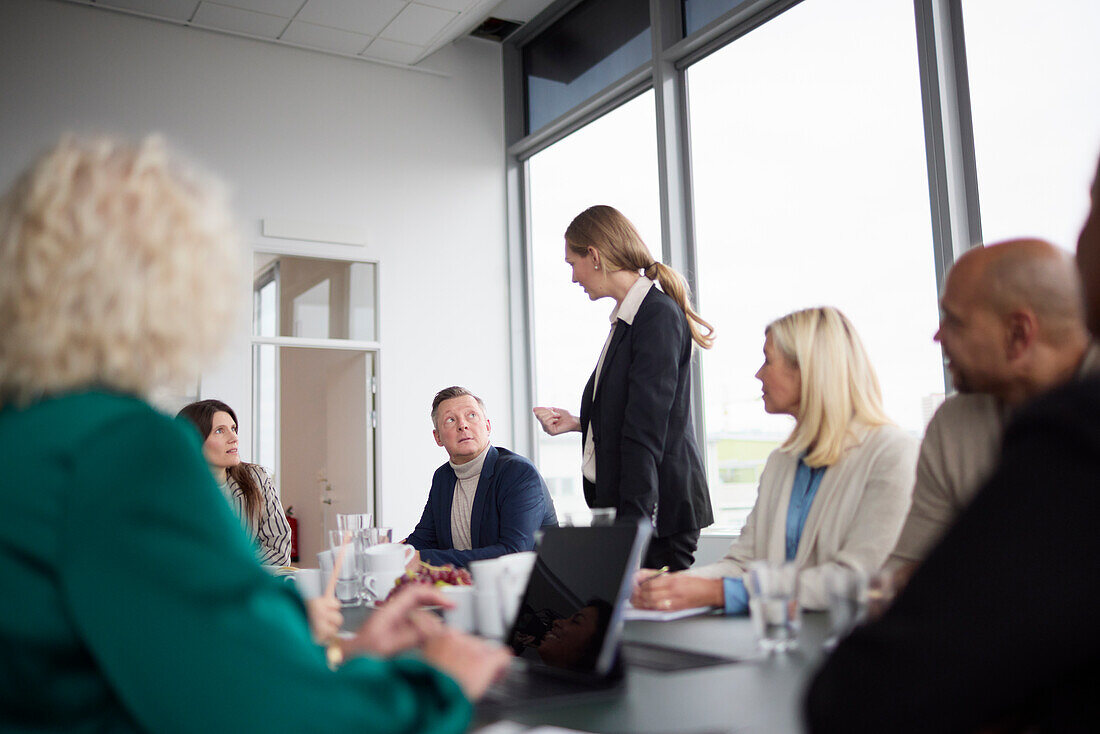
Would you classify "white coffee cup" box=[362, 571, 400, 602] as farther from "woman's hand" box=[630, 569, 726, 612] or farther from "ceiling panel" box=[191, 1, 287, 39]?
"ceiling panel" box=[191, 1, 287, 39]

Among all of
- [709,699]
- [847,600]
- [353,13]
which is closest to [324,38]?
[353,13]

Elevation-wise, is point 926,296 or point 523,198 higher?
point 523,198

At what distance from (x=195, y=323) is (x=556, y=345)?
17.4 feet

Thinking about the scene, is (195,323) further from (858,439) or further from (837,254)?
(837,254)

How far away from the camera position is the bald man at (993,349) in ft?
4.94

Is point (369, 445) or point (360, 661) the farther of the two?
point (369, 445)

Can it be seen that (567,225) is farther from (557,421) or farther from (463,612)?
(463,612)

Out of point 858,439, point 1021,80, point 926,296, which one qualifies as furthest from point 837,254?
point 858,439

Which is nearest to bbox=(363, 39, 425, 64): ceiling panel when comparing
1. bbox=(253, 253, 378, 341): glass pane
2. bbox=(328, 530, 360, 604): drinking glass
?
bbox=(253, 253, 378, 341): glass pane

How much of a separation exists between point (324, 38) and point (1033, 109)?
13.3 ft

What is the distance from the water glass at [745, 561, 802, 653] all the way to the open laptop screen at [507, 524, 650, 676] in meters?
0.21

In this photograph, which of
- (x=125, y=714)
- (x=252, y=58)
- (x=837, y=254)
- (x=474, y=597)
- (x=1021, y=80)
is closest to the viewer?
(x=125, y=714)

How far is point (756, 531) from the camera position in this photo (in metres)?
2.12

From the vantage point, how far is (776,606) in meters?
1.35
